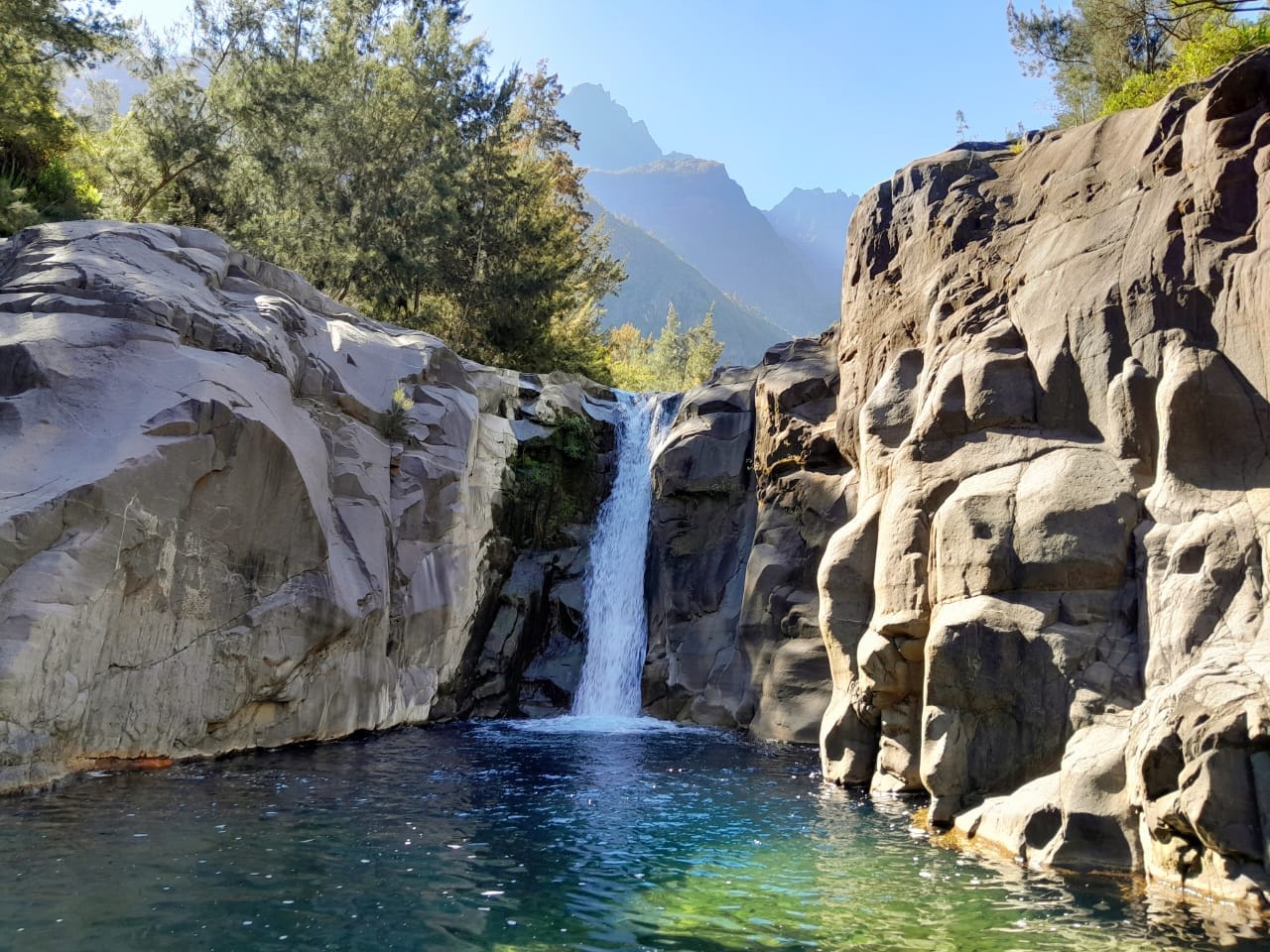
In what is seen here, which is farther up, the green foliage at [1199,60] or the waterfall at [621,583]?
the green foliage at [1199,60]

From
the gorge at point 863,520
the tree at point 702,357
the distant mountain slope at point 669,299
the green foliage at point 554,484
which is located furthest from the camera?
the distant mountain slope at point 669,299

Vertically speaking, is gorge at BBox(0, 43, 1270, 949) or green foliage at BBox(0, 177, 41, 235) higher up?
green foliage at BBox(0, 177, 41, 235)

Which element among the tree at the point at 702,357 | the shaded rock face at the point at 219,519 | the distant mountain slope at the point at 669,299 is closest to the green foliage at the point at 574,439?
the shaded rock face at the point at 219,519

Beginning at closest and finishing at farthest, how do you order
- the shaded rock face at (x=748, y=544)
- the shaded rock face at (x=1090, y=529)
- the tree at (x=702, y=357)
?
the shaded rock face at (x=1090, y=529), the shaded rock face at (x=748, y=544), the tree at (x=702, y=357)

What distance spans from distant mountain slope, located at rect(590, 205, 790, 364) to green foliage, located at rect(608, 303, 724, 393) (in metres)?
85.0

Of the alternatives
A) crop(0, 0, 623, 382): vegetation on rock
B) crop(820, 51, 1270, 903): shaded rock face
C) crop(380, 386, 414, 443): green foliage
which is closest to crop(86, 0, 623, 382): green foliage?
crop(0, 0, 623, 382): vegetation on rock

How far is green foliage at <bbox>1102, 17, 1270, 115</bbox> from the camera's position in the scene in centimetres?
1523

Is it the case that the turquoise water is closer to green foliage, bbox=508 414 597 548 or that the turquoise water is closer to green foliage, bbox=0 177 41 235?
green foliage, bbox=508 414 597 548

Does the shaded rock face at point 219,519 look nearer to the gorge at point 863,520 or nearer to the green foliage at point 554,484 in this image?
Answer: the gorge at point 863,520

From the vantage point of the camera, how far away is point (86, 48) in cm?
2517

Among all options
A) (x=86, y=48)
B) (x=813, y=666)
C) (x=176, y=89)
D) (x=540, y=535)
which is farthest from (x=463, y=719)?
(x=176, y=89)

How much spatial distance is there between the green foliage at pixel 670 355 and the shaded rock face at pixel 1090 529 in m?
37.9

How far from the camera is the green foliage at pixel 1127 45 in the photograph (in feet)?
52.1

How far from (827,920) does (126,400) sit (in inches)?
446
